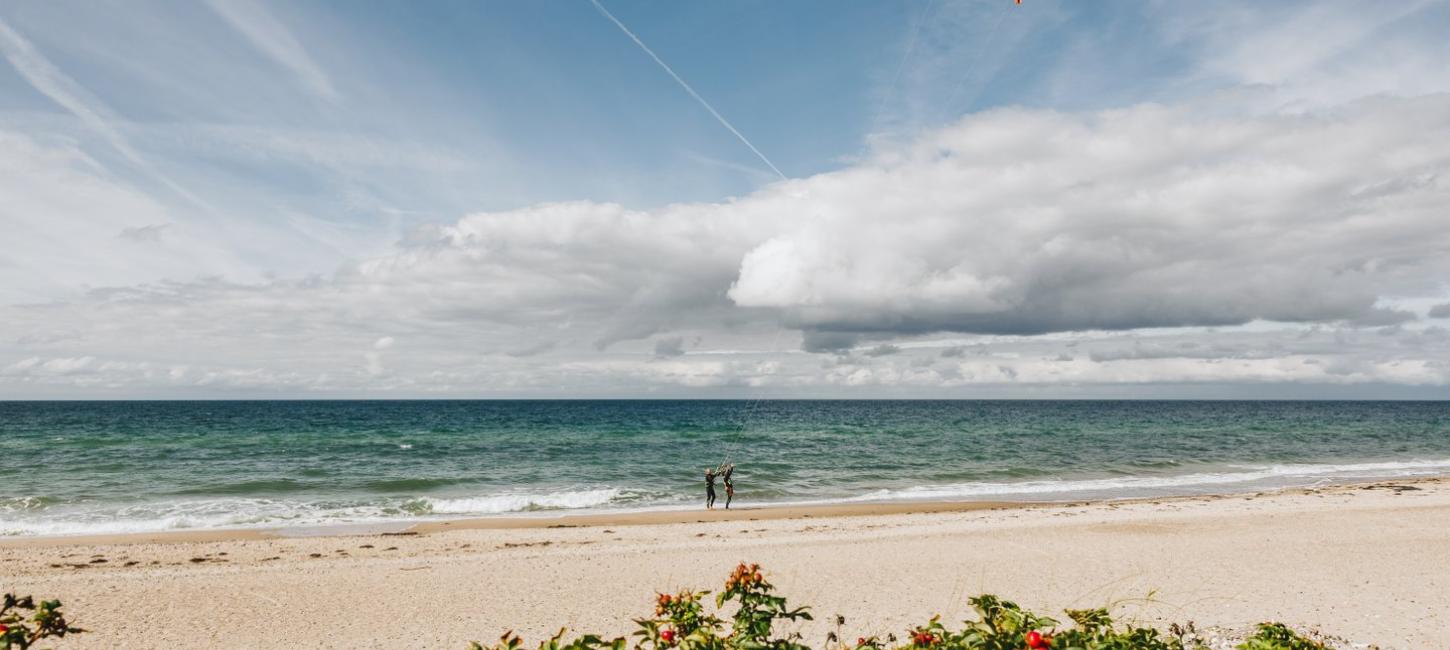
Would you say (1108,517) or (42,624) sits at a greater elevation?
(42,624)

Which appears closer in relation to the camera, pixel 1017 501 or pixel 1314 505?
pixel 1314 505

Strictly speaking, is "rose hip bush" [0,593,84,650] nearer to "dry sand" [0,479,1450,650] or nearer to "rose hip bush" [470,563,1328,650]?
"rose hip bush" [470,563,1328,650]

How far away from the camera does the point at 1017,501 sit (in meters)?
27.1

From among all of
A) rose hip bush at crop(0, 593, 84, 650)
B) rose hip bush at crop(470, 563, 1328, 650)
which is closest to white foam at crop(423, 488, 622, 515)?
rose hip bush at crop(0, 593, 84, 650)

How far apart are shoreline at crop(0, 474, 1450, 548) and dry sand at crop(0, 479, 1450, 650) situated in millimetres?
294

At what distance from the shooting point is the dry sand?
1120cm

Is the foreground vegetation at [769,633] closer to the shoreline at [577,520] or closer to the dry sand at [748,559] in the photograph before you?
the dry sand at [748,559]

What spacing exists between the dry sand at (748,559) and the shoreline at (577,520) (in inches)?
11.6

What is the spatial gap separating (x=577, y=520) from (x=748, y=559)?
29.6 feet

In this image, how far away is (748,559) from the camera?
16.0m

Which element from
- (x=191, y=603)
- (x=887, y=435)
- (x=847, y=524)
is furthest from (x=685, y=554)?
(x=887, y=435)

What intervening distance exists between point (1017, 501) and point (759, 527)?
474 inches

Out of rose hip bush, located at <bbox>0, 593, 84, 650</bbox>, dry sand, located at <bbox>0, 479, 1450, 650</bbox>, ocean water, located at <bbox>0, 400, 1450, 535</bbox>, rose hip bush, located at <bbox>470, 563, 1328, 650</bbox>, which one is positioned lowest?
ocean water, located at <bbox>0, 400, 1450, 535</bbox>

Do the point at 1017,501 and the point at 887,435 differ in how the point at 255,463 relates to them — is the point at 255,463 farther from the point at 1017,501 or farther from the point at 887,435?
the point at 887,435
